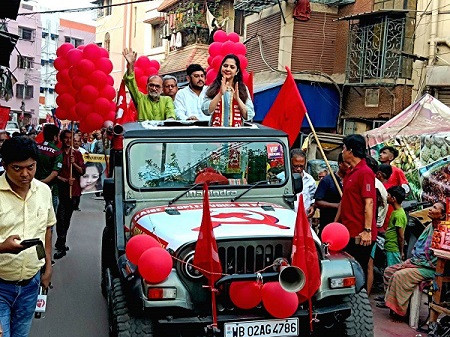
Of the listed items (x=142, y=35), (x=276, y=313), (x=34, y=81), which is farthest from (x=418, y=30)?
(x=34, y=81)

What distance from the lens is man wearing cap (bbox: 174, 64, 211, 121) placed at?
732cm

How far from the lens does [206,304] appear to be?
4340mm

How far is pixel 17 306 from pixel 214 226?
1.52 meters

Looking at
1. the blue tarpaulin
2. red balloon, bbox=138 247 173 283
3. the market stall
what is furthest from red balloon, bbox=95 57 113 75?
the blue tarpaulin

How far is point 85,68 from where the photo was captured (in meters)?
9.76

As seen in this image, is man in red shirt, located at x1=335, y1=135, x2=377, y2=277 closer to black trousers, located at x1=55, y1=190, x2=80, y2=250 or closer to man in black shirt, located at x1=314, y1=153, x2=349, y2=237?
man in black shirt, located at x1=314, y1=153, x2=349, y2=237

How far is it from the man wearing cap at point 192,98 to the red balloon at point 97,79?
275 centimetres

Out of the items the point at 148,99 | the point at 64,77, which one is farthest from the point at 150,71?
the point at 148,99

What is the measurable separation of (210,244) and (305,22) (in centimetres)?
1579

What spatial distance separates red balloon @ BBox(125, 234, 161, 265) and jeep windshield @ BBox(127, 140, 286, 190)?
1078 millimetres

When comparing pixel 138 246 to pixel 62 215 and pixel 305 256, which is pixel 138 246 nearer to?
pixel 305 256

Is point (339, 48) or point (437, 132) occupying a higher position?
point (339, 48)

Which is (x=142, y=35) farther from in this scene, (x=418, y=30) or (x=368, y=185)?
(x=368, y=185)

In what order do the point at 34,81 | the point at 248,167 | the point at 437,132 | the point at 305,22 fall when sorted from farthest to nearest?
the point at 34,81, the point at 305,22, the point at 437,132, the point at 248,167
